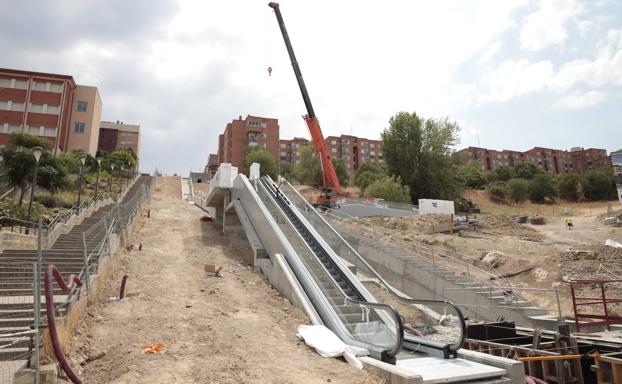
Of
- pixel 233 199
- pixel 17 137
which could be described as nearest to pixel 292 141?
pixel 17 137

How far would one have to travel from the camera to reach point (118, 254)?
43.4 feet

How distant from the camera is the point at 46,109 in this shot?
1811 inches

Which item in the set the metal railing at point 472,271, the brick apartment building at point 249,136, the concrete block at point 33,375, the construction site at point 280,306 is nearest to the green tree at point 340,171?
the brick apartment building at point 249,136

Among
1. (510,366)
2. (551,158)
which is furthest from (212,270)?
(551,158)

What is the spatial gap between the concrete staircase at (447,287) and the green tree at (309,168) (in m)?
43.5

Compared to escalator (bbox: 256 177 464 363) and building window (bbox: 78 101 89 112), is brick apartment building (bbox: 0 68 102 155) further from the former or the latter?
escalator (bbox: 256 177 464 363)

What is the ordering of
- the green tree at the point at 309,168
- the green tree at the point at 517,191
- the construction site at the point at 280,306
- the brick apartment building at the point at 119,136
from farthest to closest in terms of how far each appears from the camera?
the brick apartment building at the point at 119,136
the green tree at the point at 517,191
the green tree at the point at 309,168
the construction site at the point at 280,306

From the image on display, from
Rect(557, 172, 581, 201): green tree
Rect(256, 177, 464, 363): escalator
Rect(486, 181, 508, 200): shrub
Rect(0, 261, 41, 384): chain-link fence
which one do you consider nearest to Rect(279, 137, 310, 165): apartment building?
Rect(486, 181, 508, 200): shrub

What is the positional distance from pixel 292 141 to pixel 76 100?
67.9m

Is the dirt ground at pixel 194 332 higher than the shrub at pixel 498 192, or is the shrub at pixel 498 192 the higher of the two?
the shrub at pixel 498 192

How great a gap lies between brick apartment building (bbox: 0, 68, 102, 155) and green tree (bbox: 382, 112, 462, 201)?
39.8 meters

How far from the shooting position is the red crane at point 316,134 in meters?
30.3

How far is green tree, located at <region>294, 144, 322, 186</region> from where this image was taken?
213ft

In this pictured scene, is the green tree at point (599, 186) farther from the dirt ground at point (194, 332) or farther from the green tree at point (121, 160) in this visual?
the dirt ground at point (194, 332)
